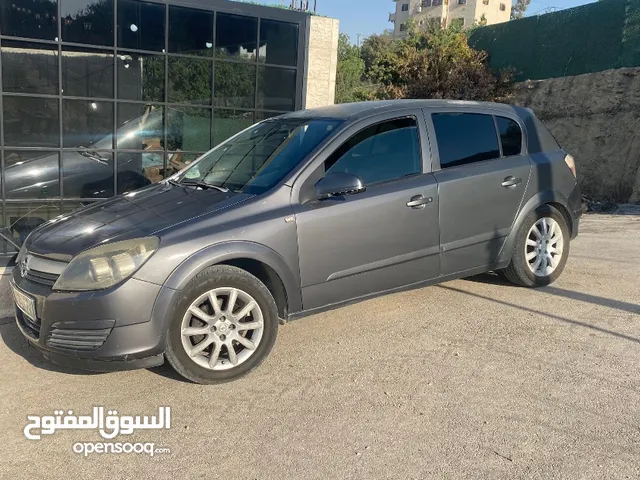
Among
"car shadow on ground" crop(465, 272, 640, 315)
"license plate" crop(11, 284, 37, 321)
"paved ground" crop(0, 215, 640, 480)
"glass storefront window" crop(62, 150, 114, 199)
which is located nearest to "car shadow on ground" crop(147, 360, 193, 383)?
"paved ground" crop(0, 215, 640, 480)

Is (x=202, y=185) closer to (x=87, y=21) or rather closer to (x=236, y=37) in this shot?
(x=87, y=21)

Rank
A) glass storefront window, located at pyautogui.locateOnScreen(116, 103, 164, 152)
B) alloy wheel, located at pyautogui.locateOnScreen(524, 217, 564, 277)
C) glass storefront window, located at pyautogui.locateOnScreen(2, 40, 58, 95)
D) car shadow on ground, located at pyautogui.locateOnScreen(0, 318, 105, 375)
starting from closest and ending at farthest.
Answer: car shadow on ground, located at pyautogui.locateOnScreen(0, 318, 105, 375) < alloy wheel, located at pyautogui.locateOnScreen(524, 217, 564, 277) < glass storefront window, located at pyautogui.locateOnScreen(2, 40, 58, 95) < glass storefront window, located at pyautogui.locateOnScreen(116, 103, 164, 152)

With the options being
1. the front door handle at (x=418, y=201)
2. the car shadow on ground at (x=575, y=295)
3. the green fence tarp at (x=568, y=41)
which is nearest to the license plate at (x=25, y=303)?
the front door handle at (x=418, y=201)

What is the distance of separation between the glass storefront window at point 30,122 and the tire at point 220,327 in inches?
291

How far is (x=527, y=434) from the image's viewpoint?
3.20 m

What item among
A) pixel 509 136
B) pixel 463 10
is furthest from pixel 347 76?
pixel 463 10

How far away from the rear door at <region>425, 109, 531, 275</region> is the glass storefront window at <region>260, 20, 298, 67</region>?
6633 mm

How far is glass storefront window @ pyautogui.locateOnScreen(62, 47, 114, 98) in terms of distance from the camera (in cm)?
973

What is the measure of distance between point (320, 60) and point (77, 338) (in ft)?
29.6

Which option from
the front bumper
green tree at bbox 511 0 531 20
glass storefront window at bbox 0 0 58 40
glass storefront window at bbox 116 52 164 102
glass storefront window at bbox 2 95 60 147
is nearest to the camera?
the front bumper

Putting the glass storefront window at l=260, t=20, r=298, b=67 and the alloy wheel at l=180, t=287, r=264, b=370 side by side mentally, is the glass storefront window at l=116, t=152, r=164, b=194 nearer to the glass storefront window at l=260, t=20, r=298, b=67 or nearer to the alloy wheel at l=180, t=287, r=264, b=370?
the glass storefront window at l=260, t=20, r=298, b=67

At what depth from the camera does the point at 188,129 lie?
10.8m

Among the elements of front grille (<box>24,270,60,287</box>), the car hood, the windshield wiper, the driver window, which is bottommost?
front grille (<box>24,270,60,287</box>)

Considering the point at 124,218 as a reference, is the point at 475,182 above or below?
above
